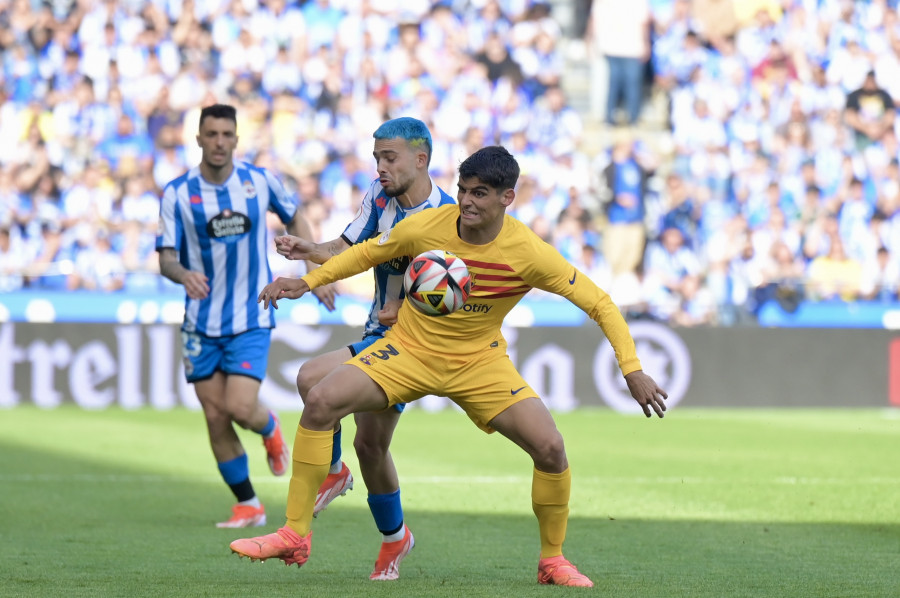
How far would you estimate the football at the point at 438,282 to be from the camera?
5078 millimetres

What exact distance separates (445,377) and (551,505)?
0.70 m

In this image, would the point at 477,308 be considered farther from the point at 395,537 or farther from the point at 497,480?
the point at 497,480

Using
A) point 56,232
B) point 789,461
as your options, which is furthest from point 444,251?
point 56,232

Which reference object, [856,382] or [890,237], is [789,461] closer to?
[856,382]

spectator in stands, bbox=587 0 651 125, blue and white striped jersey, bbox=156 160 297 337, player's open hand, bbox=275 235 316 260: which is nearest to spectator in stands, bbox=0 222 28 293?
spectator in stands, bbox=587 0 651 125

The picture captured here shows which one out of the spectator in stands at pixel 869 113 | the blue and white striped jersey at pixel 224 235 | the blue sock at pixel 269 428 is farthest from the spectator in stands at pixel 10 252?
the spectator in stands at pixel 869 113

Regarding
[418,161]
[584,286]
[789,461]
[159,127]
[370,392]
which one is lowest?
[789,461]

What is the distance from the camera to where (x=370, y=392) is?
→ 203 inches

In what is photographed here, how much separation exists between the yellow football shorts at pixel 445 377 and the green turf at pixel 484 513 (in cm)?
76

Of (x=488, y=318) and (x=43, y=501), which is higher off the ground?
(x=488, y=318)

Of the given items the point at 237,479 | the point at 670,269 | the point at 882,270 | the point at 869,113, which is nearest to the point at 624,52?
the point at 869,113

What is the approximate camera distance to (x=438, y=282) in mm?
5078

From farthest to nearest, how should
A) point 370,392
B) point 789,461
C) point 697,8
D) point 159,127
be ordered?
point 697,8, point 159,127, point 789,461, point 370,392

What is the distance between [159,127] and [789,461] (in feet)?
34.9
